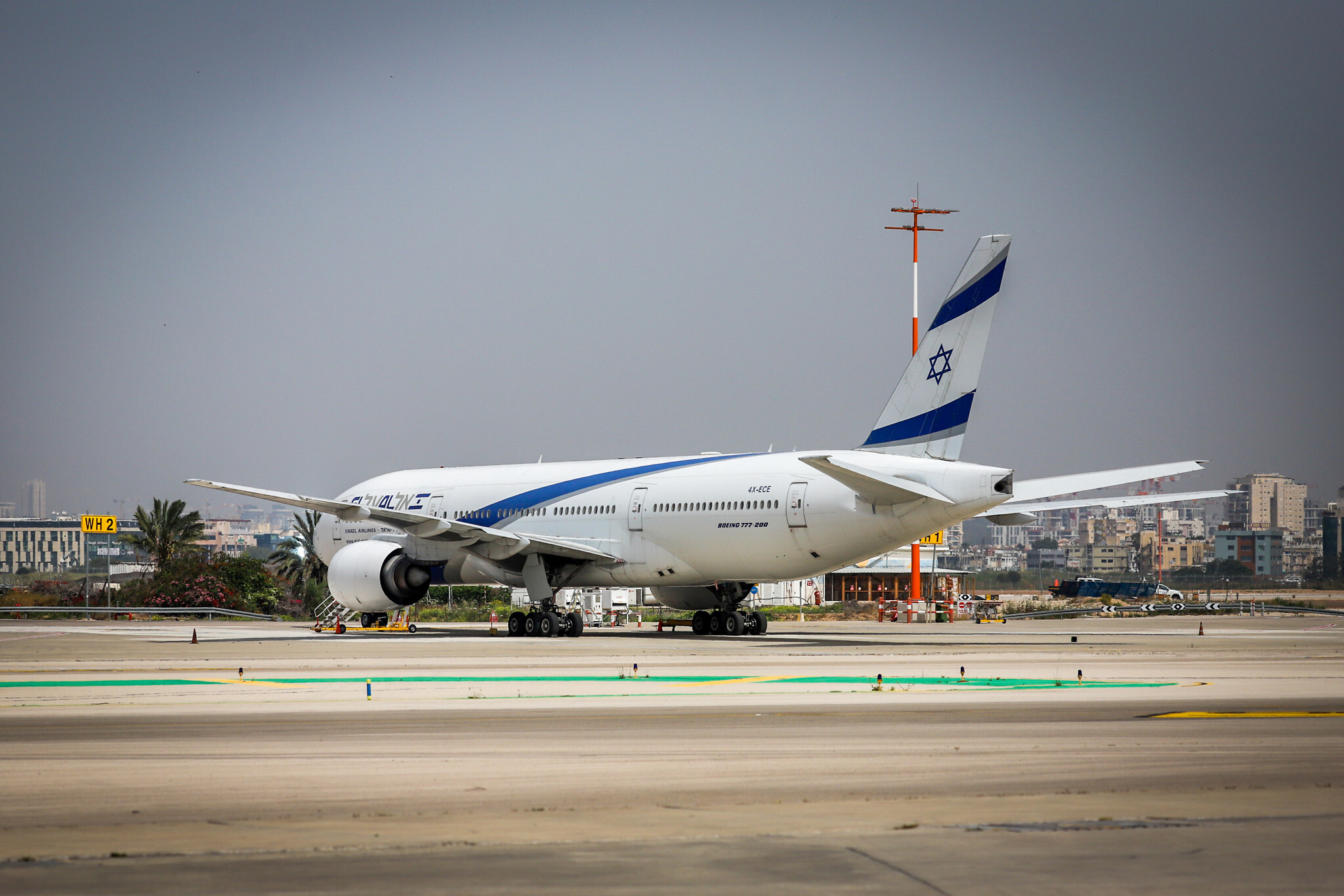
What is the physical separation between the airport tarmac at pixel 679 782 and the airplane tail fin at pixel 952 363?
36.1 feet

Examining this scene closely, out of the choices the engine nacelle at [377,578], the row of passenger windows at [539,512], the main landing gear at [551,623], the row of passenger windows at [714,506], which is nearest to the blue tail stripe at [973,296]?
the row of passenger windows at [714,506]

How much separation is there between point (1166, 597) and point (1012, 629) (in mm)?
39845

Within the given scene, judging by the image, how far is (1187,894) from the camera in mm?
6500

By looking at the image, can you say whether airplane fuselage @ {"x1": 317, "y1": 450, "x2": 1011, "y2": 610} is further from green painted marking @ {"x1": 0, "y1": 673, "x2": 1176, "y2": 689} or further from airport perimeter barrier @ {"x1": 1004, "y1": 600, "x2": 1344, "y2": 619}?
airport perimeter barrier @ {"x1": 1004, "y1": 600, "x2": 1344, "y2": 619}

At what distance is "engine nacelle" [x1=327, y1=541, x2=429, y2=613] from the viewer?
40.5 meters

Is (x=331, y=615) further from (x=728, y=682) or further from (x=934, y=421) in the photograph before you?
Answer: (x=728, y=682)

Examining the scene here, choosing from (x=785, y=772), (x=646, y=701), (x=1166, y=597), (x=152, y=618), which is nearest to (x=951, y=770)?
(x=785, y=772)

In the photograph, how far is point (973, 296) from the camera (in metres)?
32.4

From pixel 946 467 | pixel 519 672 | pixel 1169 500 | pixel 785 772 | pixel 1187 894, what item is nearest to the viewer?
pixel 1187 894

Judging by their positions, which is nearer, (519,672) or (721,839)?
(721,839)

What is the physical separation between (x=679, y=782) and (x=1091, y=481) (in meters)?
22.1

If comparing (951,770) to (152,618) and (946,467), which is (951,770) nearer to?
(946,467)

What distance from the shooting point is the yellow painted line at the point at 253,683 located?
1973cm

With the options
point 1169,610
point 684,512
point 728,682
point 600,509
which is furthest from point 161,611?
point 728,682
